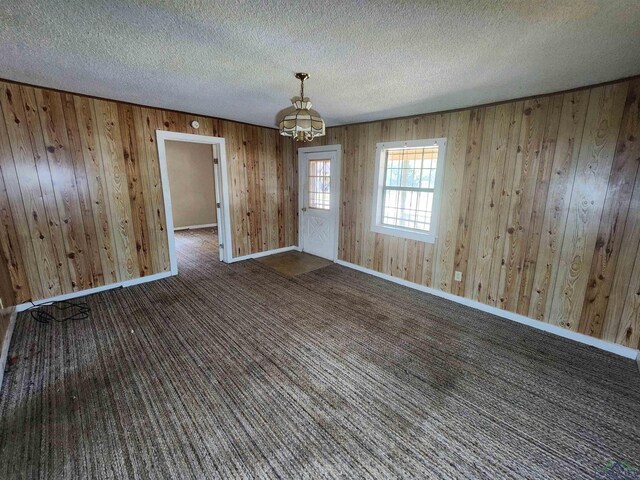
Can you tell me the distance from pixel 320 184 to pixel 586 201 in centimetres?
351

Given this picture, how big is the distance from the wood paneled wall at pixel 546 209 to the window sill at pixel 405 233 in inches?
3.3

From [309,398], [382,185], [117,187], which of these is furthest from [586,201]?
[117,187]

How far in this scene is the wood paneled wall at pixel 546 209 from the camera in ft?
7.68

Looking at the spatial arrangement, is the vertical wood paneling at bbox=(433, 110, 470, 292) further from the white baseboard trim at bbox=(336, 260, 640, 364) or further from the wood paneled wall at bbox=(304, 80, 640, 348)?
the white baseboard trim at bbox=(336, 260, 640, 364)

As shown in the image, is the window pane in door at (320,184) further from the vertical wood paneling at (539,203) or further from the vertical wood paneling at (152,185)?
the vertical wood paneling at (539,203)

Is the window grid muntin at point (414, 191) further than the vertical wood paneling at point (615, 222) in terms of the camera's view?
Yes

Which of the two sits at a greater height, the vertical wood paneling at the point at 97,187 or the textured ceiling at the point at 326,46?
the textured ceiling at the point at 326,46

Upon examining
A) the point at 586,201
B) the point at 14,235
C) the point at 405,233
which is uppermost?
the point at 586,201

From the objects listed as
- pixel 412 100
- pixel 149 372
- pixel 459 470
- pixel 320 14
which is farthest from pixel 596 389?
pixel 149 372

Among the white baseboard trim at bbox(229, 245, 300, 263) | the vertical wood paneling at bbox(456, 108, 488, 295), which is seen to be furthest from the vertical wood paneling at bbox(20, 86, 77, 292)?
the vertical wood paneling at bbox(456, 108, 488, 295)

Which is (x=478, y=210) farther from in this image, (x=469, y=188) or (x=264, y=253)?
(x=264, y=253)

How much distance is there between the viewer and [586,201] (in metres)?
2.49

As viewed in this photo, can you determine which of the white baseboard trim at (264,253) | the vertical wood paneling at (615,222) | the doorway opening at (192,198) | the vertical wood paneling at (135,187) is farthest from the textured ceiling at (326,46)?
the doorway opening at (192,198)

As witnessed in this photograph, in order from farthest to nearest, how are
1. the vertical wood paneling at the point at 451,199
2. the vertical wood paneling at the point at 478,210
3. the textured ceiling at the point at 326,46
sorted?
the vertical wood paneling at the point at 451,199, the vertical wood paneling at the point at 478,210, the textured ceiling at the point at 326,46
